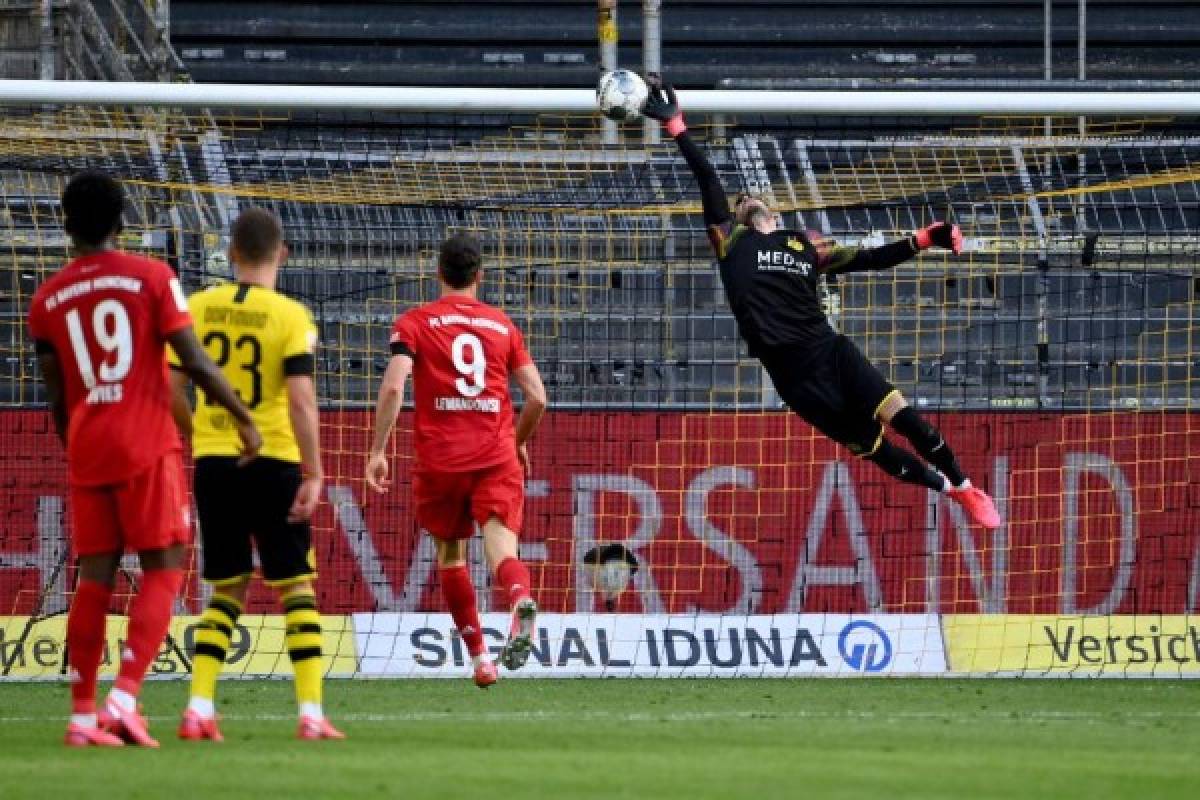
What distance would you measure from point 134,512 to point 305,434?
2.24ft

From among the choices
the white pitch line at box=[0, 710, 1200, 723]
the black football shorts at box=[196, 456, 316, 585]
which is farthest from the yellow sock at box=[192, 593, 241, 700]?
the white pitch line at box=[0, 710, 1200, 723]

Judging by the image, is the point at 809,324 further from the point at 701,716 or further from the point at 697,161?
the point at 701,716

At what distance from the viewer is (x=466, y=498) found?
11.1 meters

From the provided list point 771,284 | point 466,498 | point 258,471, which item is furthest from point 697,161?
point 258,471

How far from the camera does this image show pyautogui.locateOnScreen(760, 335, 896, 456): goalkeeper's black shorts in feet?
41.0

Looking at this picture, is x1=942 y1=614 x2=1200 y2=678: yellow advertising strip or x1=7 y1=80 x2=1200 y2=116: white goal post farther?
x1=942 y1=614 x2=1200 y2=678: yellow advertising strip

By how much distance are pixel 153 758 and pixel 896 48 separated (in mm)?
17026

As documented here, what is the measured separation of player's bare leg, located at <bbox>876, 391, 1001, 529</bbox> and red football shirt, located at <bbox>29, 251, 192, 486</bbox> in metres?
5.57

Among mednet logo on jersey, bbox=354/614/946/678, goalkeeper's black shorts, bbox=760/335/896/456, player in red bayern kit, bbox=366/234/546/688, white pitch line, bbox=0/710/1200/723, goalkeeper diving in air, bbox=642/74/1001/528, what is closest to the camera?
white pitch line, bbox=0/710/1200/723

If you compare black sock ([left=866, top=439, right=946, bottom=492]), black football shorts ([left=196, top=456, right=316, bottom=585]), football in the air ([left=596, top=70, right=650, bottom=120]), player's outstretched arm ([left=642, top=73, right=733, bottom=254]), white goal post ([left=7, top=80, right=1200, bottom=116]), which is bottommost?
black football shorts ([left=196, top=456, right=316, bottom=585])

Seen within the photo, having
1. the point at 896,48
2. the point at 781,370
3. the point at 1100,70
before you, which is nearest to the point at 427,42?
the point at 896,48

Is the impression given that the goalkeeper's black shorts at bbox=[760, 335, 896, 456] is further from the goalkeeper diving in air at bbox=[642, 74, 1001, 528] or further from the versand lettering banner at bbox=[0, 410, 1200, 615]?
the versand lettering banner at bbox=[0, 410, 1200, 615]

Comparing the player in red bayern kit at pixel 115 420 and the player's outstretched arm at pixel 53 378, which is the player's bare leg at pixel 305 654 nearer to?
the player in red bayern kit at pixel 115 420

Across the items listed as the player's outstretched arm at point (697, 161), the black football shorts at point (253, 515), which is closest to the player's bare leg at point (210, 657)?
the black football shorts at point (253, 515)
